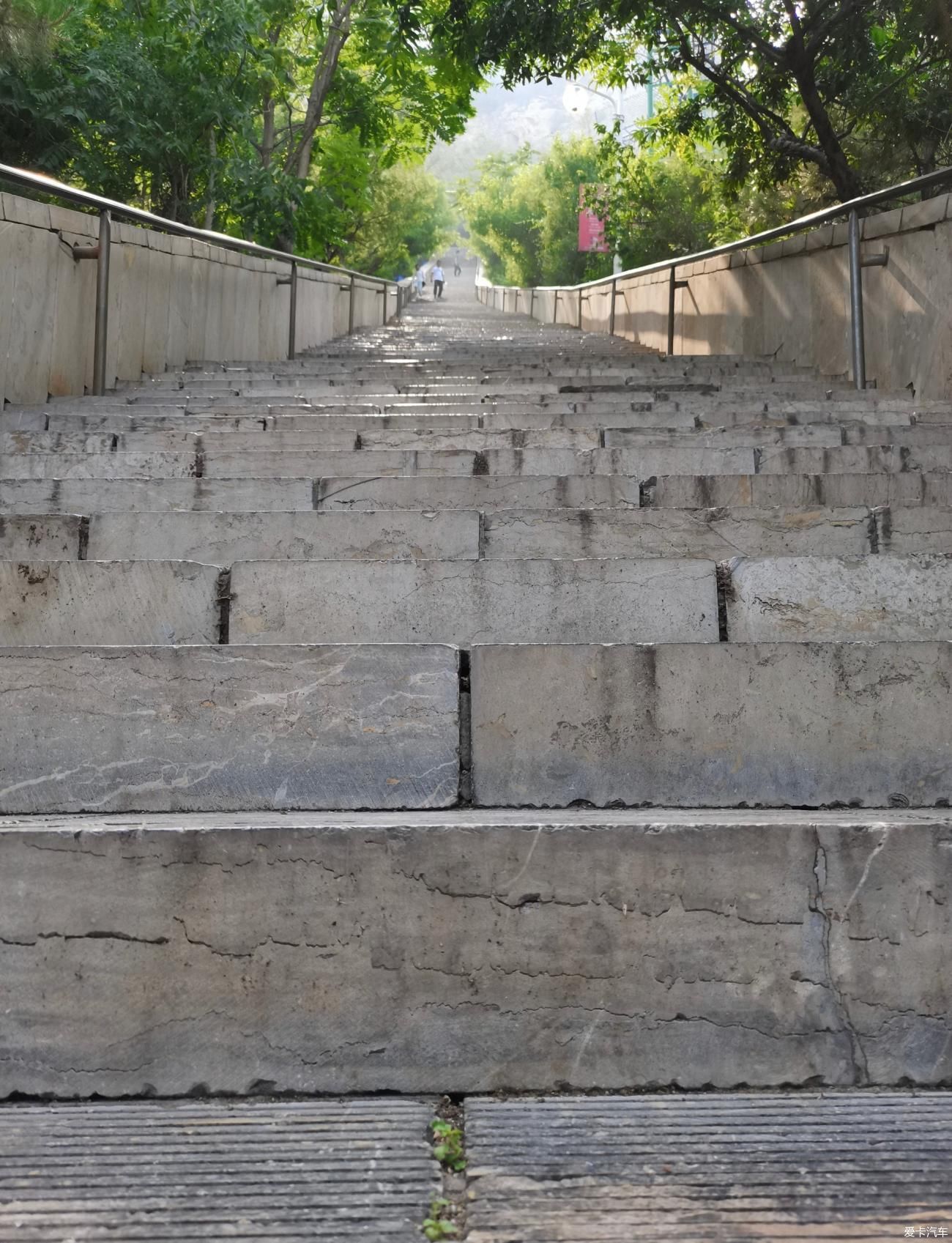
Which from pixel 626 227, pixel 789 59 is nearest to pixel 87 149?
pixel 789 59

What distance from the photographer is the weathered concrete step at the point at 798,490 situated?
4.29 meters

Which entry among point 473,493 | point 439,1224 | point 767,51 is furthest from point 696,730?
point 767,51

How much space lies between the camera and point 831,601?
10.4 ft

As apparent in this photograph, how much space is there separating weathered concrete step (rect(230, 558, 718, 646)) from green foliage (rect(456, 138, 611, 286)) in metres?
24.5

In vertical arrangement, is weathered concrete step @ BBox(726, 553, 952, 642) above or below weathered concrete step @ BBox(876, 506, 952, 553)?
below

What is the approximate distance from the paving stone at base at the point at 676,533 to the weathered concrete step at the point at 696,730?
3.64 ft

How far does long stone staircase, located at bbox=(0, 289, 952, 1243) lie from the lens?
6.50ft

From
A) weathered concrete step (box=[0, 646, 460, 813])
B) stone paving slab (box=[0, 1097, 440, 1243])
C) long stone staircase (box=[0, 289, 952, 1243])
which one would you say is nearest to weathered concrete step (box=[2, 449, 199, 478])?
long stone staircase (box=[0, 289, 952, 1243])

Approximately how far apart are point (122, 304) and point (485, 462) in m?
3.89

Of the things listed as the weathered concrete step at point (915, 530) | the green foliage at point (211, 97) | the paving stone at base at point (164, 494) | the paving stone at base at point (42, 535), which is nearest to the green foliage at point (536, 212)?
the green foliage at point (211, 97)

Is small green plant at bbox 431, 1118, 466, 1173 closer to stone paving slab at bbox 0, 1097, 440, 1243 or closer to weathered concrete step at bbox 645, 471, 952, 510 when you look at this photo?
stone paving slab at bbox 0, 1097, 440, 1243

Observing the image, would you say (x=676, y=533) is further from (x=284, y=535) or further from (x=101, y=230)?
(x=101, y=230)

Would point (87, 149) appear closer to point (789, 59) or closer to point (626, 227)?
point (789, 59)

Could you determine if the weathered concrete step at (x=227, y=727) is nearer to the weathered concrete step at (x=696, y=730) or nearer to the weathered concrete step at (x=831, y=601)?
the weathered concrete step at (x=696, y=730)
